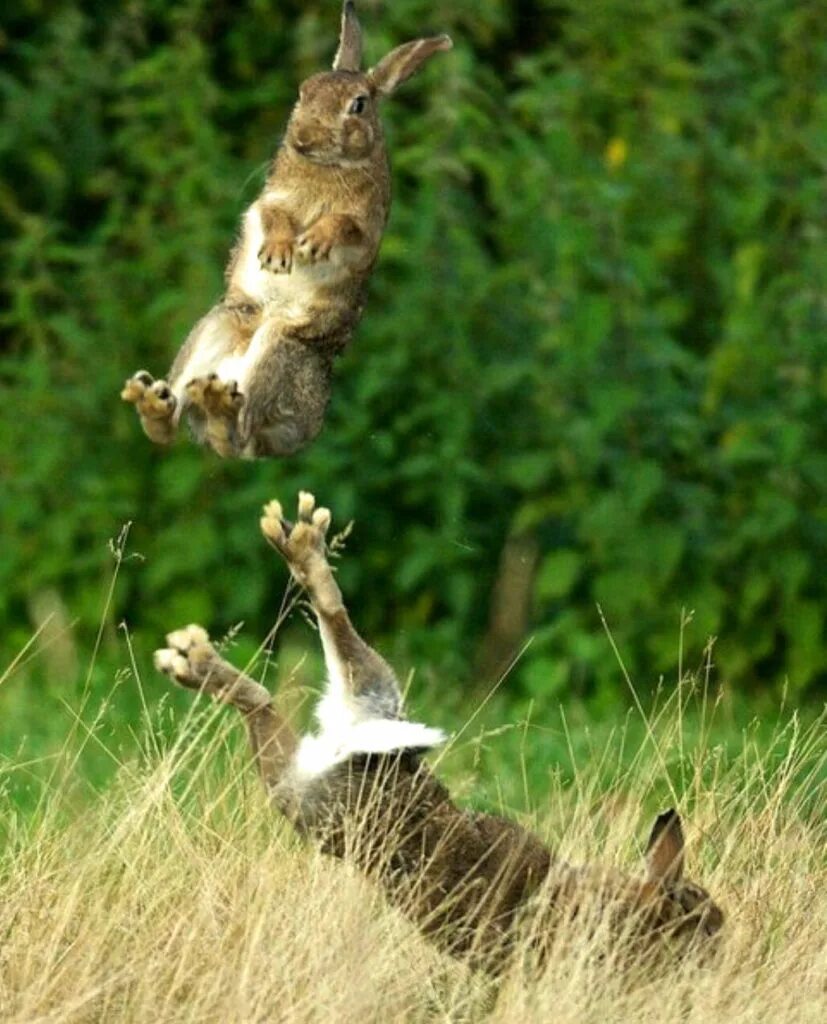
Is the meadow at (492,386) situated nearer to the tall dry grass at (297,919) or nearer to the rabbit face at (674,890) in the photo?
the tall dry grass at (297,919)

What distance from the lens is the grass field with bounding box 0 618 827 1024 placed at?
18.6 ft

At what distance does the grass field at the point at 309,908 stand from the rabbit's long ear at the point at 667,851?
0.20 meters

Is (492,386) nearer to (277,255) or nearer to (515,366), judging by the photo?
(515,366)

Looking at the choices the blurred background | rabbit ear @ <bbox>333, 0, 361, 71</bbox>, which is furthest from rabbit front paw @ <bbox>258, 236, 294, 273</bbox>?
the blurred background

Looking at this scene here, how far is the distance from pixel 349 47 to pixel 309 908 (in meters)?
1.94

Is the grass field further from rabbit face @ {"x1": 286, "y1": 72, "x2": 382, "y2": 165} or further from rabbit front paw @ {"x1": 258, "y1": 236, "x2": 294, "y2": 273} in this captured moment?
rabbit face @ {"x1": 286, "y1": 72, "x2": 382, "y2": 165}

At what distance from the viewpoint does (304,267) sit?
19.7 feet

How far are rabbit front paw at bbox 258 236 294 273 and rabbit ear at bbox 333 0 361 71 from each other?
53cm

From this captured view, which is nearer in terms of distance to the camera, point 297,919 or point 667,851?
point 297,919

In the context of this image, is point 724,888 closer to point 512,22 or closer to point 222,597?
point 222,597

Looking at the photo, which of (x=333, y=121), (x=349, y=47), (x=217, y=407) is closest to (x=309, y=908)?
(x=217, y=407)

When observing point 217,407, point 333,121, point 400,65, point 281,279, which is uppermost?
point 400,65

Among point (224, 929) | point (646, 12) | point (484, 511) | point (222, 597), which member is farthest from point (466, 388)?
point (224, 929)

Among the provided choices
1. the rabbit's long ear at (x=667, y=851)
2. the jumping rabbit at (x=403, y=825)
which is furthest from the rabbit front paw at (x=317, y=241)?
the rabbit's long ear at (x=667, y=851)
